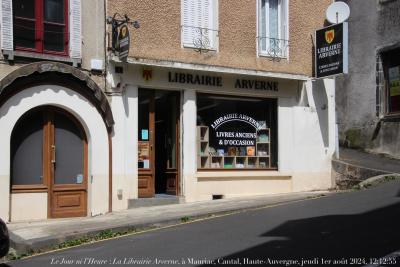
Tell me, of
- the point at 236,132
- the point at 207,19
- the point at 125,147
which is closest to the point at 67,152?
the point at 125,147

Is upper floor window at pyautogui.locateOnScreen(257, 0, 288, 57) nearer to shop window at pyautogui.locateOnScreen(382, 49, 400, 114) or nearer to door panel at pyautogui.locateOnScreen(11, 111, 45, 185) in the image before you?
shop window at pyautogui.locateOnScreen(382, 49, 400, 114)

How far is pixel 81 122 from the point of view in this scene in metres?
12.9

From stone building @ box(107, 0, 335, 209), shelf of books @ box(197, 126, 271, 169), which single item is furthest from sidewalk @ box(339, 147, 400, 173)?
shelf of books @ box(197, 126, 271, 169)

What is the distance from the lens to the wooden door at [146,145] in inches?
546

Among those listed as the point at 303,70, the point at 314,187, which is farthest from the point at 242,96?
the point at 314,187

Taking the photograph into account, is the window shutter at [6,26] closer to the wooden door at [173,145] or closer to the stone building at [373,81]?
→ the wooden door at [173,145]

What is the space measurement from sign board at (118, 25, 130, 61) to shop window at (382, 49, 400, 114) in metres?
10.4

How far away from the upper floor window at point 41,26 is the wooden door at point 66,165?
144 cm

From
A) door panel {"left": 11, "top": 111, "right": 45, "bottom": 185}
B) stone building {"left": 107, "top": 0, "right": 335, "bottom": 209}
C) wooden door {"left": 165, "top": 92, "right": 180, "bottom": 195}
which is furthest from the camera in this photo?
wooden door {"left": 165, "top": 92, "right": 180, "bottom": 195}

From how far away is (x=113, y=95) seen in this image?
13.3 m

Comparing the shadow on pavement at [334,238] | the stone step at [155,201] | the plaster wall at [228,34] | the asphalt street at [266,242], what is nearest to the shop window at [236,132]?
the plaster wall at [228,34]

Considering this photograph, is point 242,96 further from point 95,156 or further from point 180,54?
point 95,156

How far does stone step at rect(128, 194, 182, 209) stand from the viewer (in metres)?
13.4

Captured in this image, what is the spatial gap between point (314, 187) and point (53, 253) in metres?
9.03
